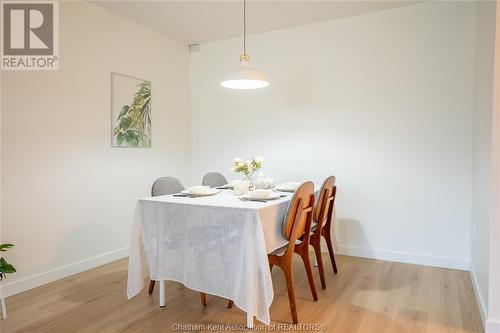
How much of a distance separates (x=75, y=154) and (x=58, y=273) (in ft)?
3.47

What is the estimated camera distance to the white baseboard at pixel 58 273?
111 inches

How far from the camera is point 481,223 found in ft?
8.45

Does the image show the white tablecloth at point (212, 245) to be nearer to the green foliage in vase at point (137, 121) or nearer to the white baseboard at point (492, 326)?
the white baseboard at point (492, 326)

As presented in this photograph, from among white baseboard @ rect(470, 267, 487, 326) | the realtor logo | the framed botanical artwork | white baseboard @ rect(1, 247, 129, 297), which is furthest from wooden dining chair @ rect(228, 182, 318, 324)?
the realtor logo

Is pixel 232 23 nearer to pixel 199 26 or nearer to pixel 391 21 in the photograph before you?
pixel 199 26

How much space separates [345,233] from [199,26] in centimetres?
281

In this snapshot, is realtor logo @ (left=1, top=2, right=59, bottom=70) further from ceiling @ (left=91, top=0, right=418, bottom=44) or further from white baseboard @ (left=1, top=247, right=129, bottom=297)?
white baseboard @ (left=1, top=247, right=129, bottom=297)

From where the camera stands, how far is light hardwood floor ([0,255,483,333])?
2.30 meters

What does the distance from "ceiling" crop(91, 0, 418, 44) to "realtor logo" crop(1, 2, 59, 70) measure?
0.53m

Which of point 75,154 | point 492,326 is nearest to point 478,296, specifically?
point 492,326

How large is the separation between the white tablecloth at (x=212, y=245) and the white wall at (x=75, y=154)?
1.07 meters

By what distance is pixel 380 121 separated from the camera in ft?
12.2

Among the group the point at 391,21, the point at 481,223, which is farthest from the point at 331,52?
the point at 481,223

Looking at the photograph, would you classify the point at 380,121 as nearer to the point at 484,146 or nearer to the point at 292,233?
the point at 484,146
